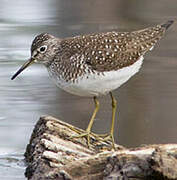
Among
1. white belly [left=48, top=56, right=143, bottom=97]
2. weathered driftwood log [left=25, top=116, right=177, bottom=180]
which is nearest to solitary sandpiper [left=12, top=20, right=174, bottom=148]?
white belly [left=48, top=56, right=143, bottom=97]

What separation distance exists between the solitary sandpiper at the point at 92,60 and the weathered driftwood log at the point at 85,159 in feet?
1.12

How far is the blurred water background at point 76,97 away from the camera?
991 centimetres

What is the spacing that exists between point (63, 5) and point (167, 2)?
2276 mm

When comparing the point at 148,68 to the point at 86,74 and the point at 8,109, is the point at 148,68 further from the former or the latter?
the point at 86,74

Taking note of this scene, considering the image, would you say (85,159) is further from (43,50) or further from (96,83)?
(43,50)

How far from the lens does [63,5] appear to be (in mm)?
16719

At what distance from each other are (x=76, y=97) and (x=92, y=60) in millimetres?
3064

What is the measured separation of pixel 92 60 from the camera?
851cm

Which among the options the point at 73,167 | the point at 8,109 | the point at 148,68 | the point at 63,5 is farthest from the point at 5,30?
the point at 73,167

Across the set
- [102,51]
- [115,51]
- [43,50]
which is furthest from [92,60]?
[43,50]

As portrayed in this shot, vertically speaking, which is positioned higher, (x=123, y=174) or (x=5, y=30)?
(x=123, y=174)

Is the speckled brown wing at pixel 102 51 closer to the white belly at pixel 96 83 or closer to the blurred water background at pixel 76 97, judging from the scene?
the white belly at pixel 96 83

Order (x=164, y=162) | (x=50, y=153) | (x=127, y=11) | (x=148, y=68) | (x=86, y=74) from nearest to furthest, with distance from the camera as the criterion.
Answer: (x=164, y=162) < (x=50, y=153) < (x=86, y=74) < (x=148, y=68) < (x=127, y=11)

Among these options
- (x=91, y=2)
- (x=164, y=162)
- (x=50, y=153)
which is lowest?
(x=91, y=2)
